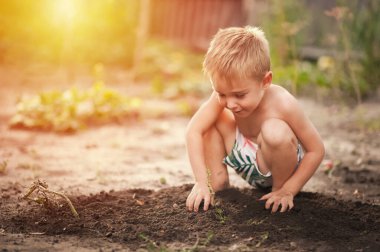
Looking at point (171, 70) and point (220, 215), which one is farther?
point (171, 70)

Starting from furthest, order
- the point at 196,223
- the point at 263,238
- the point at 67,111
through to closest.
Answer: the point at 67,111 < the point at 196,223 < the point at 263,238

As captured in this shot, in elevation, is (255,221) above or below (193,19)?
below

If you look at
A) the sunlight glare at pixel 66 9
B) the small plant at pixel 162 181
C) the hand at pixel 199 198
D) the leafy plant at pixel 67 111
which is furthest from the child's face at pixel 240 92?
the sunlight glare at pixel 66 9

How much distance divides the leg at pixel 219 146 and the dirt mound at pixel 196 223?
89mm

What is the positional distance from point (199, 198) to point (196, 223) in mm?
195

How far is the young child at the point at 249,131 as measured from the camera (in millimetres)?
2811

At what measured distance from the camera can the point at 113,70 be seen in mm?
8602

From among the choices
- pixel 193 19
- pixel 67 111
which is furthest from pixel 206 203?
pixel 193 19

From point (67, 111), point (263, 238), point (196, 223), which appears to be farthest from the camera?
point (67, 111)

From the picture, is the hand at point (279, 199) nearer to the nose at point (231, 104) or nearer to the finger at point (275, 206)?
the finger at point (275, 206)

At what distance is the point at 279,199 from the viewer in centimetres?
294

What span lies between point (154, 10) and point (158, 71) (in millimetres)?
3810

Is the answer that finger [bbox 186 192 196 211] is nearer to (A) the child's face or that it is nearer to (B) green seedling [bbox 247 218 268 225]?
(B) green seedling [bbox 247 218 268 225]

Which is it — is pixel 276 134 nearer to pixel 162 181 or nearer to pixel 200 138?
pixel 200 138
